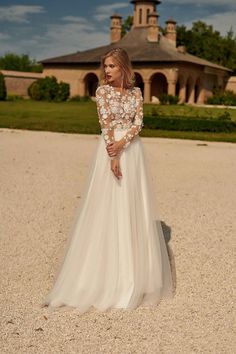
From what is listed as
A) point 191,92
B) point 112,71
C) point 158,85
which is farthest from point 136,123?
point 191,92

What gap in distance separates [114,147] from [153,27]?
147ft

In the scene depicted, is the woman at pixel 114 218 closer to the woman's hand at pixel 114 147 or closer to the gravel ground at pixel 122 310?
the woman's hand at pixel 114 147

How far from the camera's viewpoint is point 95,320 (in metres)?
3.60

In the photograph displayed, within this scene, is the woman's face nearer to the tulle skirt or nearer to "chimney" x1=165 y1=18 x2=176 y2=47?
the tulle skirt

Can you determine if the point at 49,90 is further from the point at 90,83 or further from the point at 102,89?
the point at 102,89

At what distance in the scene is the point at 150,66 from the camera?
43.1 metres

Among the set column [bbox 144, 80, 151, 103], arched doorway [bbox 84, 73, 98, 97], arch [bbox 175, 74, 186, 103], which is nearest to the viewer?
column [bbox 144, 80, 151, 103]

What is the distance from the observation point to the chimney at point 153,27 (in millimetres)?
46250

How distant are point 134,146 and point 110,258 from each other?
835 millimetres

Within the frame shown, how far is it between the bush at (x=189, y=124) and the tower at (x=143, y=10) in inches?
1339

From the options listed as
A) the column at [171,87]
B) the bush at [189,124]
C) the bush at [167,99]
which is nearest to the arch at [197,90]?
the column at [171,87]

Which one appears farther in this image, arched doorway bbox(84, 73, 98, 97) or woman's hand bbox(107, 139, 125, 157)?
arched doorway bbox(84, 73, 98, 97)

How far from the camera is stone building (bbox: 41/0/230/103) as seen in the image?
42969 mm

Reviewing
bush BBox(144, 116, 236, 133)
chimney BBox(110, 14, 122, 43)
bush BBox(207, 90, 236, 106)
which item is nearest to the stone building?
chimney BBox(110, 14, 122, 43)
